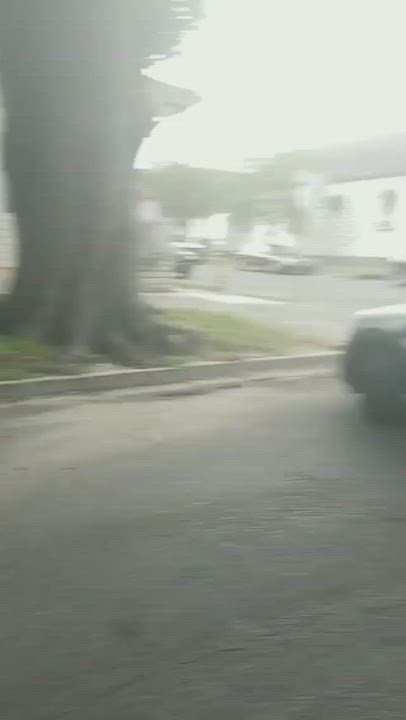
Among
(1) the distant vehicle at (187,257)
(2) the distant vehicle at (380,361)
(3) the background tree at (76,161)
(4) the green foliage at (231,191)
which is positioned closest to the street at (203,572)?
(2) the distant vehicle at (380,361)

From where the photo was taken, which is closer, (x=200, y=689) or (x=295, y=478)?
(x=200, y=689)

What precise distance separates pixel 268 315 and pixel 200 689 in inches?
564

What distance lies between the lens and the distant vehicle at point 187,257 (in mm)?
28203

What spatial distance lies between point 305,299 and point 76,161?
12587 mm

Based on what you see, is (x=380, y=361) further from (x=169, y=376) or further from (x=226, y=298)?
(x=226, y=298)

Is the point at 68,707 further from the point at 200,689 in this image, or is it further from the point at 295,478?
the point at 295,478

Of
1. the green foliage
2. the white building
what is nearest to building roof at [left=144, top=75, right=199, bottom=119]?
the green foliage

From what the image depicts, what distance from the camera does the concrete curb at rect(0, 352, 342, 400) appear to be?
373 inches

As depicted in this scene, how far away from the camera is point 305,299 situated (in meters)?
22.7

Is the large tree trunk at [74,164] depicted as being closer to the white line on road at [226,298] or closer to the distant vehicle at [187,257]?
the white line on road at [226,298]

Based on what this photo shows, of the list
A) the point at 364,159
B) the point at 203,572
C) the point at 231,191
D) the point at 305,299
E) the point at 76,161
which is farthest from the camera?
the point at 364,159

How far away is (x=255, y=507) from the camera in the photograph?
5.76 m

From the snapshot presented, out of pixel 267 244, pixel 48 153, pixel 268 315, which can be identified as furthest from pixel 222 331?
pixel 267 244

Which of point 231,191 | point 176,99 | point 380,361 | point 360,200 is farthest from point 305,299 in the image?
point 360,200
